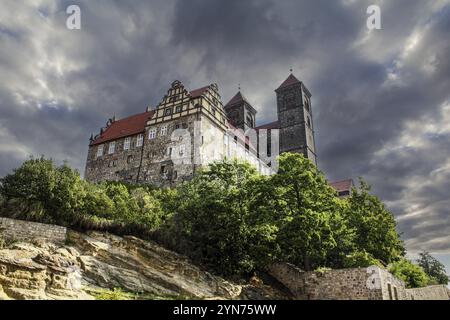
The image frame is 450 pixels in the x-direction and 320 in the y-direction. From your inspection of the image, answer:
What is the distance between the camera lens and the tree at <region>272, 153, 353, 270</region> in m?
20.6

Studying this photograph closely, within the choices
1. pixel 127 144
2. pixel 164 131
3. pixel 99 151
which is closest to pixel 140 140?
pixel 127 144

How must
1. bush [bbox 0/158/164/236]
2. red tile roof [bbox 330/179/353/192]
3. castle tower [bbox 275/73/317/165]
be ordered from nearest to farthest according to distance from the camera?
bush [bbox 0/158/164/236], castle tower [bbox 275/73/317/165], red tile roof [bbox 330/179/353/192]

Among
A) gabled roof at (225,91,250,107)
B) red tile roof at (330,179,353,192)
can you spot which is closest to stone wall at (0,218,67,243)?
red tile roof at (330,179,353,192)

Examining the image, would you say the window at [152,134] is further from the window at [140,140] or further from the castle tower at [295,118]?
the castle tower at [295,118]

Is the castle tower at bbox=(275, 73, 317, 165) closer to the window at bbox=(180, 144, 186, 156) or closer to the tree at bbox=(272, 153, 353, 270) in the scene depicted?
the window at bbox=(180, 144, 186, 156)

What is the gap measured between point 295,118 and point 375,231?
41.6 meters

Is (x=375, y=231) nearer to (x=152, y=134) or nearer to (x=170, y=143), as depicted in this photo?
(x=170, y=143)

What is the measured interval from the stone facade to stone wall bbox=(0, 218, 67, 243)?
1363 cm

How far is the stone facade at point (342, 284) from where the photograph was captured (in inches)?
719

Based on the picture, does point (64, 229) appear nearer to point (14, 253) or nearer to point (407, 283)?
point (14, 253)

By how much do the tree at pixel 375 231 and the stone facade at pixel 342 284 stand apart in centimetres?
443

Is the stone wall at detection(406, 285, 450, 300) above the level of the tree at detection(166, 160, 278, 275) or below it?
below
